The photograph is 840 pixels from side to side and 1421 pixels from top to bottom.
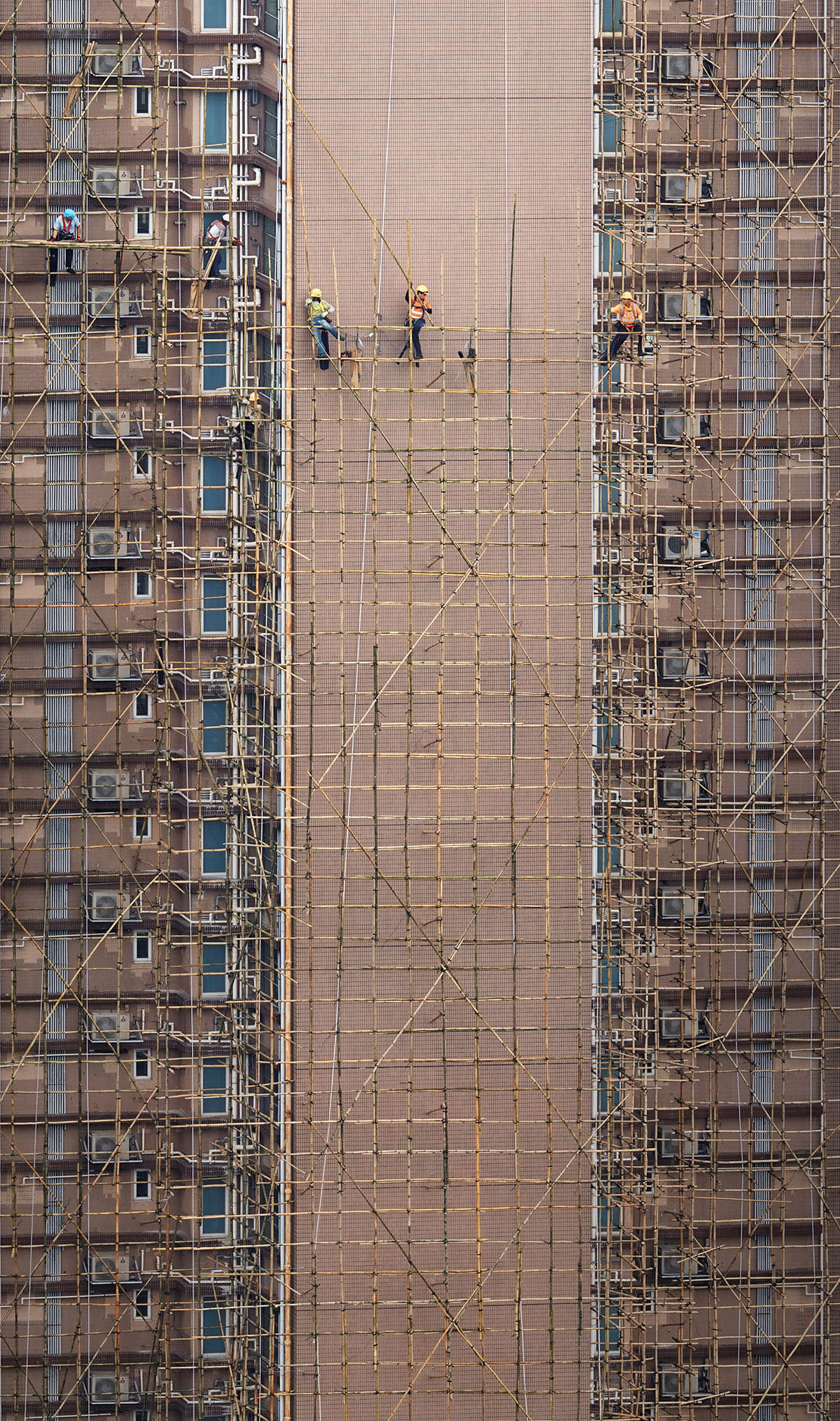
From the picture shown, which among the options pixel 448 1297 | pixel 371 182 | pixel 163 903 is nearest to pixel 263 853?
pixel 163 903

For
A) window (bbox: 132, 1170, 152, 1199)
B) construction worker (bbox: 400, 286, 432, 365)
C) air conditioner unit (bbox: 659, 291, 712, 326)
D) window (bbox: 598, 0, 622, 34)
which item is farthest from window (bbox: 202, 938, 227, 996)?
window (bbox: 598, 0, 622, 34)

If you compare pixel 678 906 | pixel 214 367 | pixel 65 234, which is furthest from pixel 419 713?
pixel 65 234

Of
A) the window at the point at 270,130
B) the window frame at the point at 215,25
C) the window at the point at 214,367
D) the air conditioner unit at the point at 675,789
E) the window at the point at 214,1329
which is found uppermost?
the window frame at the point at 215,25

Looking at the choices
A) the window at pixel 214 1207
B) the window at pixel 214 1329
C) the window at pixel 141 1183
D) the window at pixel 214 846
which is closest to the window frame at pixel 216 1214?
the window at pixel 214 1207

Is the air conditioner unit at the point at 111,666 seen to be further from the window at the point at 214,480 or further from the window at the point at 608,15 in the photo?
the window at the point at 608,15

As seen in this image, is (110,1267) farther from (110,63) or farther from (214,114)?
(110,63)

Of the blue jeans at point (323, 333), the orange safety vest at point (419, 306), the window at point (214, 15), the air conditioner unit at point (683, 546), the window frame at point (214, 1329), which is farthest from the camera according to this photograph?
the window at point (214, 15)

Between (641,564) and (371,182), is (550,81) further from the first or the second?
(641,564)
